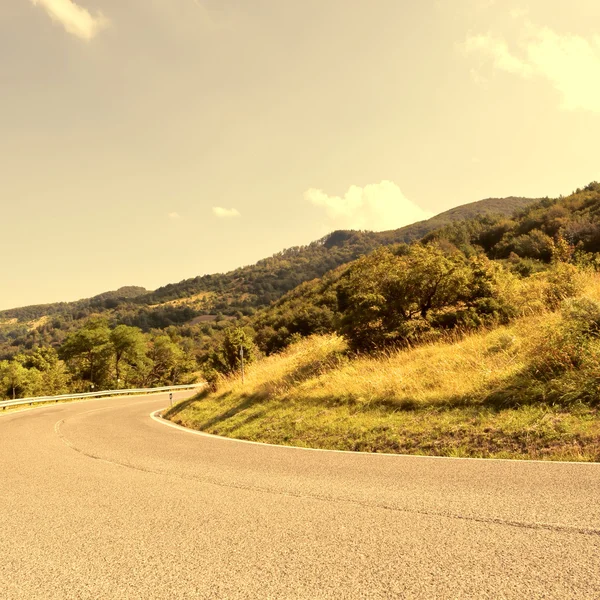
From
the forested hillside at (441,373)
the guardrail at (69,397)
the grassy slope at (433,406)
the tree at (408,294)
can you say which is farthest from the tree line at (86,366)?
the tree at (408,294)

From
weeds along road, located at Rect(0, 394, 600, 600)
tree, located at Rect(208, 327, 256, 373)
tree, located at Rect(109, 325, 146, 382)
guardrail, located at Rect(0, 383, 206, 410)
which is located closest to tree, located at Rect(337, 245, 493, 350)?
Answer: weeds along road, located at Rect(0, 394, 600, 600)

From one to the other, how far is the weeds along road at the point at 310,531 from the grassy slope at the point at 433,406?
1.28m

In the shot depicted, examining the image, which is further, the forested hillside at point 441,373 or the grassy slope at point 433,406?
the forested hillside at point 441,373

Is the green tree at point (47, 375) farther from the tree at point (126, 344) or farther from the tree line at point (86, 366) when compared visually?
the tree at point (126, 344)

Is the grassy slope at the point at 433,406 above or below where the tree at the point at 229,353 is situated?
below

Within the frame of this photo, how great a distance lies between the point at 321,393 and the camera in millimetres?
13469

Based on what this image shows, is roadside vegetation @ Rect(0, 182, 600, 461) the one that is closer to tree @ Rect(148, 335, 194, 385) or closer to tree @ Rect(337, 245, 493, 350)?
tree @ Rect(337, 245, 493, 350)

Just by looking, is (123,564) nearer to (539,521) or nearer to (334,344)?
(539,521)

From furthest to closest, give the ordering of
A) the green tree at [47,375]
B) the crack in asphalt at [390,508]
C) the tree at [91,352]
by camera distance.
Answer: the tree at [91,352] → the green tree at [47,375] → the crack in asphalt at [390,508]

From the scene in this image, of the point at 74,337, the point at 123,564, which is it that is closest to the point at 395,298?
the point at 123,564

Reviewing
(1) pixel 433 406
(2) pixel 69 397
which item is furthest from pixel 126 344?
(1) pixel 433 406

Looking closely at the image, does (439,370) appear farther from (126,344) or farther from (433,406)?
(126,344)

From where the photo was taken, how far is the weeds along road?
10.4 ft

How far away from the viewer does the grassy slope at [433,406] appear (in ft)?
24.6
